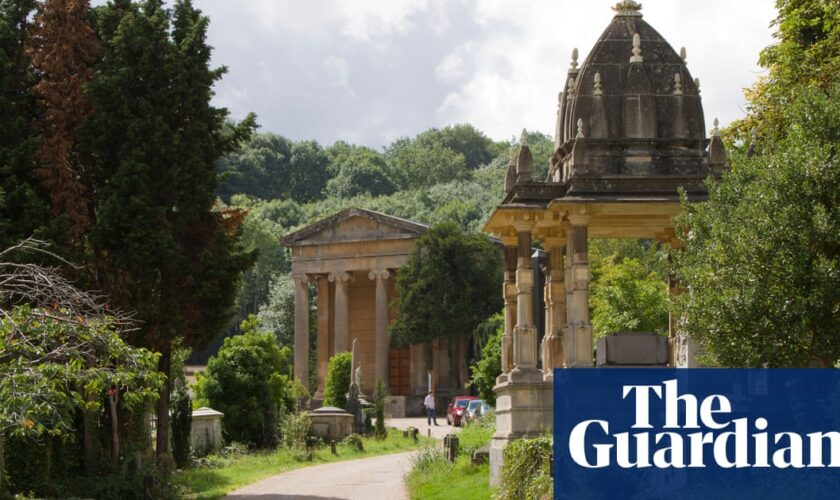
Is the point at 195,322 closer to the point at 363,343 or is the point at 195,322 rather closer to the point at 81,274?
the point at 81,274

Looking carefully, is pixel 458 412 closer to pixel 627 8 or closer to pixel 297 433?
pixel 297 433

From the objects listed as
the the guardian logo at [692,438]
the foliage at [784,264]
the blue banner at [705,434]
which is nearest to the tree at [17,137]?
the foliage at [784,264]

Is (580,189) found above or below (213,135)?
below

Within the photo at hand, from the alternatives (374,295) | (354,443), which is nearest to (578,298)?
(354,443)

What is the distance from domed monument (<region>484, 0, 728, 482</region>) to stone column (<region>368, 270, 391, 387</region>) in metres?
45.8

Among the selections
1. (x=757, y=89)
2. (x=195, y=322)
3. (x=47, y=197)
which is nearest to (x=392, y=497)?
(x=195, y=322)

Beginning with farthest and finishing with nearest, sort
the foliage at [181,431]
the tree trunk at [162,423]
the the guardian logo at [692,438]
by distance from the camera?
the foliage at [181,431]
the tree trunk at [162,423]
the the guardian logo at [692,438]

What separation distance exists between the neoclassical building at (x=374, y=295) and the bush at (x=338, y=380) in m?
13.6

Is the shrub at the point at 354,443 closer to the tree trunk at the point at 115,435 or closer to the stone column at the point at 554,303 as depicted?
the stone column at the point at 554,303

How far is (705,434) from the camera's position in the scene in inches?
540

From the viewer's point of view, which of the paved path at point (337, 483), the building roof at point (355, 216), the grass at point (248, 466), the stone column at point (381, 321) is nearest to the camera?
the paved path at point (337, 483)

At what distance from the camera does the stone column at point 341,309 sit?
237 ft

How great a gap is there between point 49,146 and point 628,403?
1361 cm

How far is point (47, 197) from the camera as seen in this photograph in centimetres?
2405
